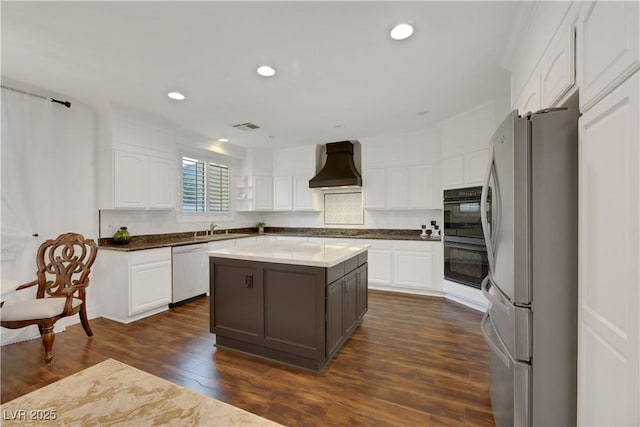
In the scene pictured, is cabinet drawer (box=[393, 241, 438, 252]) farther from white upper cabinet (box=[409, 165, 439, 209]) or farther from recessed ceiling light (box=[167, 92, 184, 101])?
recessed ceiling light (box=[167, 92, 184, 101])

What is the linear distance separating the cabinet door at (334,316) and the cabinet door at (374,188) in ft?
8.44

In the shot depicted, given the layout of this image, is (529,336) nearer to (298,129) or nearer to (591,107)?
(591,107)

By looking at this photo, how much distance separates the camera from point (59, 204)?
3.10m

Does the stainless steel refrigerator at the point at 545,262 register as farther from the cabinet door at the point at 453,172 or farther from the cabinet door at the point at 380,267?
the cabinet door at the point at 380,267

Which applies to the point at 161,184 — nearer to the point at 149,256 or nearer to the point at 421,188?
the point at 149,256

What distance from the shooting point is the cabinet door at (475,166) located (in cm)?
340

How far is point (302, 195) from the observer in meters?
5.46

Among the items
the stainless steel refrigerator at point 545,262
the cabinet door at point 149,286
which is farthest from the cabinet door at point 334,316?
the cabinet door at point 149,286

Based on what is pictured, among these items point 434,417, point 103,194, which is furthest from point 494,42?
point 103,194

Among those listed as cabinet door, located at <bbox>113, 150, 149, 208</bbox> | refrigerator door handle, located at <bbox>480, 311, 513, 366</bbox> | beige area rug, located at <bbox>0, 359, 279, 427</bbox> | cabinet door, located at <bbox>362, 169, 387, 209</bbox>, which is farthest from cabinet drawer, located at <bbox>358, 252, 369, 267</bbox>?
cabinet door, located at <bbox>113, 150, 149, 208</bbox>

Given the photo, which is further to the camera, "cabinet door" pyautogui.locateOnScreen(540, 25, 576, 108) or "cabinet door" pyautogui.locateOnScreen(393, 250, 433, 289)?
"cabinet door" pyautogui.locateOnScreen(393, 250, 433, 289)

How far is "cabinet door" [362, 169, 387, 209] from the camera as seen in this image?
15.6 feet

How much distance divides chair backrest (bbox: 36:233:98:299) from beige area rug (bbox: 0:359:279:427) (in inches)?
97.8

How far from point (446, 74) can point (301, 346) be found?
277 cm
